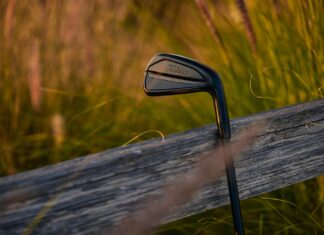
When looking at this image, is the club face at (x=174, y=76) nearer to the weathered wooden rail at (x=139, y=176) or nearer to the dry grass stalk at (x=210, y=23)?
the weathered wooden rail at (x=139, y=176)

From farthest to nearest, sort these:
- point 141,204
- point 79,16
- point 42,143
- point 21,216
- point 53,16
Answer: point 79,16 → point 53,16 → point 42,143 → point 141,204 → point 21,216

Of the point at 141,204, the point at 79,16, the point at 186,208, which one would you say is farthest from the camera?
the point at 79,16

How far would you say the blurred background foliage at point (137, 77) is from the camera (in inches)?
64.1

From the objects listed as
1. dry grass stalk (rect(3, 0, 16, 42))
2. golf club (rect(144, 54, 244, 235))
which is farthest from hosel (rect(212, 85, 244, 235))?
dry grass stalk (rect(3, 0, 16, 42))

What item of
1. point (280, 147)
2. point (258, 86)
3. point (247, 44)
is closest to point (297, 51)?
point (258, 86)

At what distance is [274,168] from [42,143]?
3.31 feet

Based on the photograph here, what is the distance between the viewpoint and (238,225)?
0.98 meters

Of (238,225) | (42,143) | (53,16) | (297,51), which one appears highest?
(53,16)

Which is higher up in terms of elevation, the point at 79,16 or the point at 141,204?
the point at 79,16

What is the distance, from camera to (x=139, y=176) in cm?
93

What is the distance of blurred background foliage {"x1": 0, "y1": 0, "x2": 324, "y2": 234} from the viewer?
5.34 ft

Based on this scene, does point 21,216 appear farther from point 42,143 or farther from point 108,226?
point 42,143

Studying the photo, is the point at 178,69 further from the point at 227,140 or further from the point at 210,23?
the point at 210,23

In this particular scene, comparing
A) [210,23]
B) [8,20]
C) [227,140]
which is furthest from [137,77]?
[227,140]
